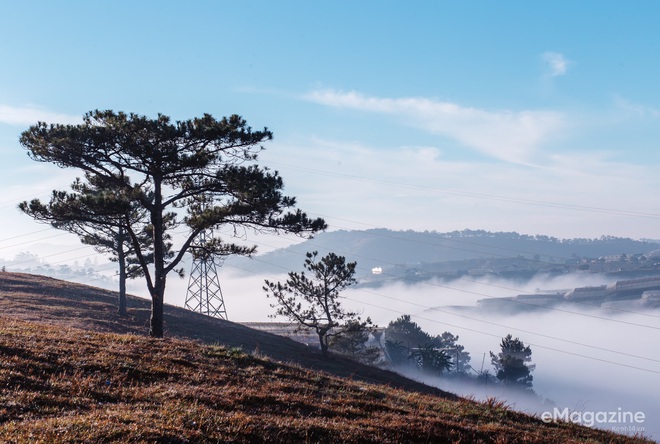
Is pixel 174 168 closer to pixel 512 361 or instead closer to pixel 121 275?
pixel 121 275

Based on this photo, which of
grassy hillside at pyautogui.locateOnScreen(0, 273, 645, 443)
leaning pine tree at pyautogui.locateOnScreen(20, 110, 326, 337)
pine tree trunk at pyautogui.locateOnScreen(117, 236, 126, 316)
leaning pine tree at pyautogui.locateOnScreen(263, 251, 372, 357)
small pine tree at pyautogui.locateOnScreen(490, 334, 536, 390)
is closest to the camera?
grassy hillside at pyautogui.locateOnScreen(0, 273, 645, 443)

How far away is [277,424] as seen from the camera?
385 inches

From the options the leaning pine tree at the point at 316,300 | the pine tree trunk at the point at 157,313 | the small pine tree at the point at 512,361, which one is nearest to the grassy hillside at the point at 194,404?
the pine tree trunk at the point at 157,313

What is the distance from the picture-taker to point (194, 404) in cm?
1055

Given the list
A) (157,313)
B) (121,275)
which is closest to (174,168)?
(157,313)

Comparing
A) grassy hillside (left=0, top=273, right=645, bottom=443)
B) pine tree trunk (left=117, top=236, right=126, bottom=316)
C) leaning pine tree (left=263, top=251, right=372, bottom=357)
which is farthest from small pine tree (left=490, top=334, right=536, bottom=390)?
grassy hillside (left=0, top=273, right=645, bottom=443)

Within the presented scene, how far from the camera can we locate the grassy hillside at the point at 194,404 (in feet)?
28.7

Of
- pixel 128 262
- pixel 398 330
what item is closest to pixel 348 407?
pixel 128 262

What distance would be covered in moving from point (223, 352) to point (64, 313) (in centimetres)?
2416

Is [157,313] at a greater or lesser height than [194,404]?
greater

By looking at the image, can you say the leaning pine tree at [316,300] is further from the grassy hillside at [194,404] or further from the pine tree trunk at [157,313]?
the grassy hillside at [194,404]

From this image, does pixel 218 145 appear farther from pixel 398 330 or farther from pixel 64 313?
pixel 398 330

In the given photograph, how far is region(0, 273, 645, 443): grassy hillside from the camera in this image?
873cm

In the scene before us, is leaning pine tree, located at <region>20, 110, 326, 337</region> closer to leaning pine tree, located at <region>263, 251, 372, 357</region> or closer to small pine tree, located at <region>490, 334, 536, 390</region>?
leaning pine tree, located at <region>263, 251, 372, 357</region>
